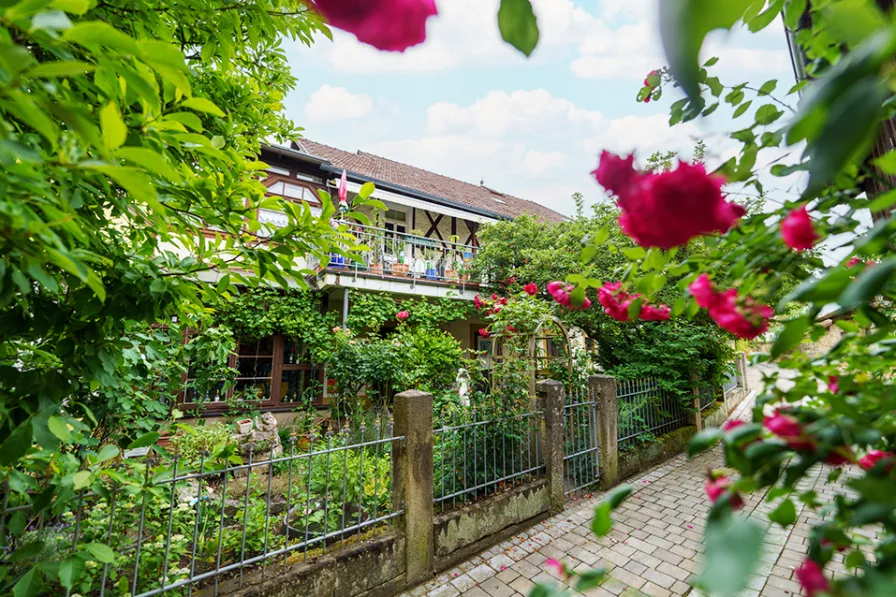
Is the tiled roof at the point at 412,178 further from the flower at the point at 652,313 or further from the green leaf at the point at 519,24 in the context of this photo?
the green leaf at the point at 519,24

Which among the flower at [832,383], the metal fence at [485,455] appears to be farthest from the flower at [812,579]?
the metal fence at [485,455]

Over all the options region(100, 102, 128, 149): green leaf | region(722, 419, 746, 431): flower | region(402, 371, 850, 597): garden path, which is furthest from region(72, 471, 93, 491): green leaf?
region(402, 371, 850, 597): garden path

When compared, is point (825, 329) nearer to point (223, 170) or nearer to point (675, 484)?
point (223, 170)

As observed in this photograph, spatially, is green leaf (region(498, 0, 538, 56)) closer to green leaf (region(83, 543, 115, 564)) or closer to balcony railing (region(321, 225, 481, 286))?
green leaf (region(83, 543, 115, 564))

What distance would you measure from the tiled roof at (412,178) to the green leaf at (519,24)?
10.5m

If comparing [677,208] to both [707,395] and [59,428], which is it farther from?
[707,395]

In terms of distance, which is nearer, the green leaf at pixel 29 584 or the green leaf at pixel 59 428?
the green leaf at pixel 59 428

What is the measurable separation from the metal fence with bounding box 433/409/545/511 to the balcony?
453 centimetres

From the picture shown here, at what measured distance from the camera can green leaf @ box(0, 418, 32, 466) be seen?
109 cm

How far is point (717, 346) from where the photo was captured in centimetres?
665

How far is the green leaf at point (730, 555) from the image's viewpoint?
404 millimetres

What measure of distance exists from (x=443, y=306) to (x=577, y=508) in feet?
17.4

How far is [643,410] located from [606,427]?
4.45 ft

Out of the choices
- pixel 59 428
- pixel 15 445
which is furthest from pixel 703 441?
pixel 15 445
